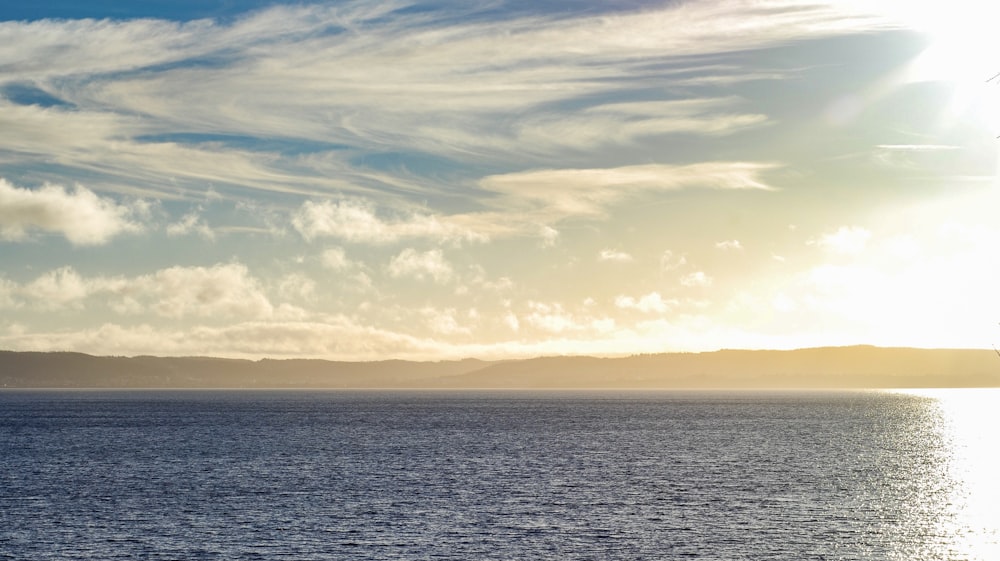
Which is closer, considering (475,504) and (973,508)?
(475,504)

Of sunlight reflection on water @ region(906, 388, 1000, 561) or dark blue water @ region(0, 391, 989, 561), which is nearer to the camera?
dark blue water @ region(0, 391, 989, 561)

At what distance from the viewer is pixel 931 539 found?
267 ft

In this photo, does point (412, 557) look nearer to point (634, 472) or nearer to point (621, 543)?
point (621, 543)

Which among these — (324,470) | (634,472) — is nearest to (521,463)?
(634,472)

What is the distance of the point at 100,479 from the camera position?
11650cm

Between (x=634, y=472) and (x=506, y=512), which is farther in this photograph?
(x=634, y=472)

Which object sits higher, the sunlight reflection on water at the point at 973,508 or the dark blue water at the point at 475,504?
the dark blue water at the point at 475,504

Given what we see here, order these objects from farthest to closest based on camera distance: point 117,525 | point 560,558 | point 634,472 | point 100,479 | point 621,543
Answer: point 634,472 < point 100,479 < point 117,525 < point 621,543 < point 560,558

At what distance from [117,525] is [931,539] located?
69.1 m

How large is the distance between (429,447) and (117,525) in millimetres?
84912

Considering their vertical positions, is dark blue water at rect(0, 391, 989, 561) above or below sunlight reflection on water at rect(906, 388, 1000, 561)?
above

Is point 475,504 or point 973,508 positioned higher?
point 475,504

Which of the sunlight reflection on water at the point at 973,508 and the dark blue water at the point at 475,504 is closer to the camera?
the dark blue water at the point at 475,504

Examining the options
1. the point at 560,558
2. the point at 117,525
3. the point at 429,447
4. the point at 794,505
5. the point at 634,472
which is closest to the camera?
the point at 560,558
